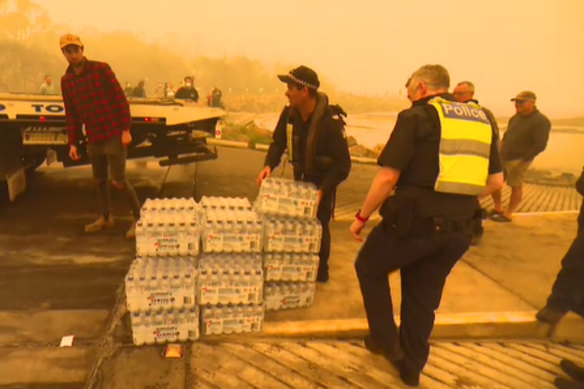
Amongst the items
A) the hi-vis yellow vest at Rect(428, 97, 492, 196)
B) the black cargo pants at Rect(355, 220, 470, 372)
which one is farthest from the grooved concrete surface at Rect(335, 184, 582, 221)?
the hi-vis yellow vest at Rect(428, 97, 492, 196)

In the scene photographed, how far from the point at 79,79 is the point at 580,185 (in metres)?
4.80

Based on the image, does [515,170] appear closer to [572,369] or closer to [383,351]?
[572,369]

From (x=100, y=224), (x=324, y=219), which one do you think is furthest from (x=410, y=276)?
(x=100, y=224)

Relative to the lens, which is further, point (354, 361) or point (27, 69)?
point (27, 69)

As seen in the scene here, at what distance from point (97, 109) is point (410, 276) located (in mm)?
3591

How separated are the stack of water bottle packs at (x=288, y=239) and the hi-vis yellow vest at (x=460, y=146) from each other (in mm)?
1181

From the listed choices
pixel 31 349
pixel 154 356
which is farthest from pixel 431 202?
pixel 31 349

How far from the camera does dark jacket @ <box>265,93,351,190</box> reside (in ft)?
10.6

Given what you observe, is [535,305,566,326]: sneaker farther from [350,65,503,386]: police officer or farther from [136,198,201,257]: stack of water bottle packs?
[136,198,201,257]: stack of water bottle packs

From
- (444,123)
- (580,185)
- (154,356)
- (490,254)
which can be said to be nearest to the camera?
(444,123)

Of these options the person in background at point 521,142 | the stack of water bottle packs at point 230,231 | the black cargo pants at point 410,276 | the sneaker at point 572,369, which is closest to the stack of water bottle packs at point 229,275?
the stack of water bottle packs at point 230,231

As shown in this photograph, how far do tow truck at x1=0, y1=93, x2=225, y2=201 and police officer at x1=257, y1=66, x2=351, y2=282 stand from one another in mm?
2888

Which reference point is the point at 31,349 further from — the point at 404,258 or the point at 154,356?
the point at 404,258

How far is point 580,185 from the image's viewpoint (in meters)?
3.18
